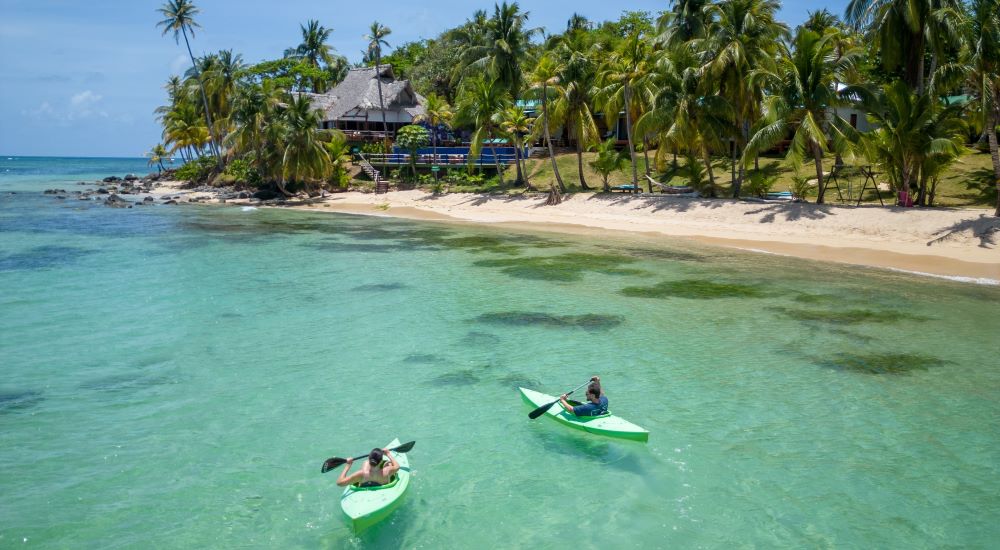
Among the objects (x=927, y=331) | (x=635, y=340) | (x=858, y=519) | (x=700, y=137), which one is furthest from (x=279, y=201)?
(x=858, y=519)

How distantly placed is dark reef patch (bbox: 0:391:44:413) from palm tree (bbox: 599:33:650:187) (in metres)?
32.2

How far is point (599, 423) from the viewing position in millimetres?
11734

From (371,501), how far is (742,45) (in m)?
32.5

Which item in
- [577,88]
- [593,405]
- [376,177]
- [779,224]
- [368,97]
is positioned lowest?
[593,405]

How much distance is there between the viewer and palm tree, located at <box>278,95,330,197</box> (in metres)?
51.2

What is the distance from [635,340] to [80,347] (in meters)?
13.9

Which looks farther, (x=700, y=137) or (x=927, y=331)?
(x=700, y=137)

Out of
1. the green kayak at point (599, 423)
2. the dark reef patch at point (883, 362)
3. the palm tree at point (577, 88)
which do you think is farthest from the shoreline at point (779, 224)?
the green kayak at point (599, 423)

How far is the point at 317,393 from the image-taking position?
14.2 metres

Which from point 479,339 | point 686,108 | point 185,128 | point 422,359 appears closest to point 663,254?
point 686,108

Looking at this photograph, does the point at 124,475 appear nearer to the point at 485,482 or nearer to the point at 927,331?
the point at 485,482

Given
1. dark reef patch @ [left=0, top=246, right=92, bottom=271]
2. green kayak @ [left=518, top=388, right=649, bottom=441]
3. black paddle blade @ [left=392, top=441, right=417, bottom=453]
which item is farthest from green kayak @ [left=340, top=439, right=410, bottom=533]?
dark reef patch @ [left=0, top=246, right=92, bottom=271]

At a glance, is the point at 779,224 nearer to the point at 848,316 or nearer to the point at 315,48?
the point at 848,316

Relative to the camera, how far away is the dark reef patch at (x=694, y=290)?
22.4 m
